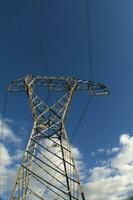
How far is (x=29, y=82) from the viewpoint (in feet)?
120

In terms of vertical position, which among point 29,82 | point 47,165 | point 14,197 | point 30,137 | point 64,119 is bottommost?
point 14,197

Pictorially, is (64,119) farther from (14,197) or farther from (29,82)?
(14,197)

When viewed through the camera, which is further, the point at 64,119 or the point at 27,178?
the point at 64,119

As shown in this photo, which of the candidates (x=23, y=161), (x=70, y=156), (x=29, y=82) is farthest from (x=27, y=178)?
(x=29, y=82)

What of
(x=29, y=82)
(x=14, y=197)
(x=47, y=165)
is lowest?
(x=14, y=197)

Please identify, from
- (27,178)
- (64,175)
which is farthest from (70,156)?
(27,178)

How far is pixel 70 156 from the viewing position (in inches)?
1245

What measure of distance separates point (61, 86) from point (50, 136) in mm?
5883

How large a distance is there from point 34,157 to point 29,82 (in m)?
7.74

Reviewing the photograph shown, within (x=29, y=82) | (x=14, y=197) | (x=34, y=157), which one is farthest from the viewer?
(x=29, y=82)

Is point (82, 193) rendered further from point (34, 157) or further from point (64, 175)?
point (34, 157)

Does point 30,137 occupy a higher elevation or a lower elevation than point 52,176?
higher

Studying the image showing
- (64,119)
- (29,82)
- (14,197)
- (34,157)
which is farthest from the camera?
(29,82)

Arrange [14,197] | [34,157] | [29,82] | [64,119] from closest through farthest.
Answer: [14,197] < [34,157] < [64,119] < [29,82]
